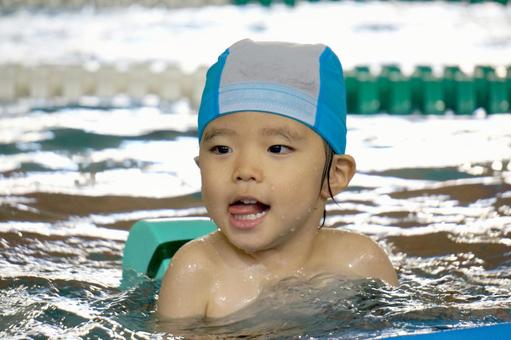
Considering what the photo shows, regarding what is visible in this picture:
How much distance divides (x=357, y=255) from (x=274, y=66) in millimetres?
567

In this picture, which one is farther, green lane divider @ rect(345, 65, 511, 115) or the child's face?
green lane divider @ rect(345, 65, 511, 115)

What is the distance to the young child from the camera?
2414mm

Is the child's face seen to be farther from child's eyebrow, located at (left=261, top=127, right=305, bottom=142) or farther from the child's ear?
the child's ear

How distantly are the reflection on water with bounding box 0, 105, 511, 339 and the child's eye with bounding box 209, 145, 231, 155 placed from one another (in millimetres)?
391

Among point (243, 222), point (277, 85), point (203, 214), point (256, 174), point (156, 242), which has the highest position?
point (277, 85)

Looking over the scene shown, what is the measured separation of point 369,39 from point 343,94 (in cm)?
545

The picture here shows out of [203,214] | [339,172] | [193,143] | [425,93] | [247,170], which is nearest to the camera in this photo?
[247,170]

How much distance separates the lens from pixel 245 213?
2414mm

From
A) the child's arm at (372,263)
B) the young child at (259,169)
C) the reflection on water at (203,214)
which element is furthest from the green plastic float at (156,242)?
the child's arm at (372,263)

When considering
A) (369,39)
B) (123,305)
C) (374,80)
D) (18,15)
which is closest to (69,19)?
(18,15)

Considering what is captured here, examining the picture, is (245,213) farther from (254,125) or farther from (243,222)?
(254,125)

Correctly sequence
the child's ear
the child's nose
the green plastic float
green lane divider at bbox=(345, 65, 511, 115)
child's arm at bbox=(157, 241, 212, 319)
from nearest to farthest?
the child's nose
child's arm at bbox=(157, 241, 212, 319)
the child's ear
the green plastic float
green lane divider at bbox=(345, 65, 511, 115)

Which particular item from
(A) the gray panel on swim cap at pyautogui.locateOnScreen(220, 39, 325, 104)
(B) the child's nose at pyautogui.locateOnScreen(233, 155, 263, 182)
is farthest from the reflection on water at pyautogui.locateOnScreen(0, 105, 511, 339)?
(A) the gray panel on swim cap at pyautogui.locateOnScreen(220, 39, 325, 104)

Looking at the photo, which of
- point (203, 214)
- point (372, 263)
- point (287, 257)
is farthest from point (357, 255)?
point (203, 214)
